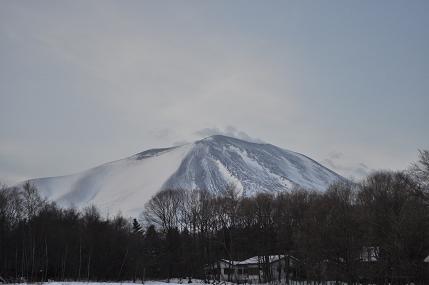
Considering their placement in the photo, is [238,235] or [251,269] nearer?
[238,235]

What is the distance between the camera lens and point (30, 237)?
243ft

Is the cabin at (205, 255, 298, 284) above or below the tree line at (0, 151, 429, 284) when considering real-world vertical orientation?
below

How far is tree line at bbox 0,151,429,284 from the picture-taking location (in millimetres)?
50750

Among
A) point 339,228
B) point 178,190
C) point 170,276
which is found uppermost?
point 178,190

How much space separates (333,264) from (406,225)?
1636 cm

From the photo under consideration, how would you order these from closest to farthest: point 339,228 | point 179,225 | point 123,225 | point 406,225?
point 406,225 → point 339,228 → point 179,225 → point 123,225

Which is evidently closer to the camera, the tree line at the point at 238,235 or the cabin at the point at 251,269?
the tree line at the point at 238,235

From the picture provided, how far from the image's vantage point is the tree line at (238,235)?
5075cm

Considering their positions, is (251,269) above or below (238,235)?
below

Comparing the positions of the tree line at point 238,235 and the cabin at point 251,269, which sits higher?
the tree line at point 238,235

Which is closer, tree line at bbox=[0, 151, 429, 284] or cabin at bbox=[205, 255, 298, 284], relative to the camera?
tree line at bbox=[0, 151, 429, 284]

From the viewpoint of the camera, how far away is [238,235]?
88.4 metres

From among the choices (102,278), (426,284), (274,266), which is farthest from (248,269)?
(426,284)

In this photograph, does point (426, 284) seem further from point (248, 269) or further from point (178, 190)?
point (178, 190)
